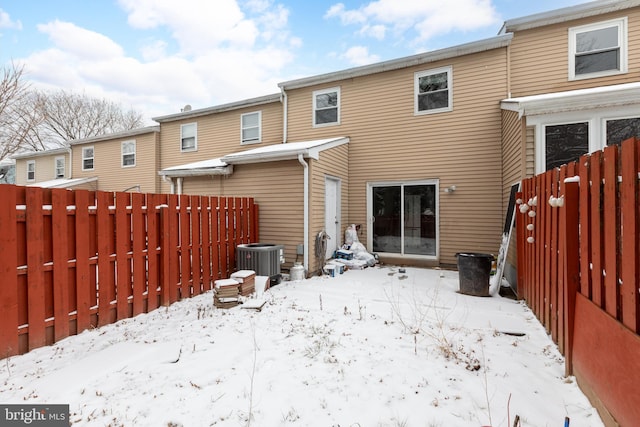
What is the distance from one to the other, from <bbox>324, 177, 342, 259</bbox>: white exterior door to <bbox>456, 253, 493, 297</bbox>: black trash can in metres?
3.52

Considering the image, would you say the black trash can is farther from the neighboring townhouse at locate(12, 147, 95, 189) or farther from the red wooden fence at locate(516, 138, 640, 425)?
the neighboring townhouse at locate(12, 147, 95, 189)

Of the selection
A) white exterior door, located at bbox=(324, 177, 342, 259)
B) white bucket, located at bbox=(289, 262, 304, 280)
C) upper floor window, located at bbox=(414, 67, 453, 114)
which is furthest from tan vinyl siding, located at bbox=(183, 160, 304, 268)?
upper floor window, located at bbox=(414, 67, 453, 114)

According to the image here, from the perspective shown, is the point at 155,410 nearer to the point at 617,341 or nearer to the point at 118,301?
the point at 118,301

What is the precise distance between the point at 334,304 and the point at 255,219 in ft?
11.5

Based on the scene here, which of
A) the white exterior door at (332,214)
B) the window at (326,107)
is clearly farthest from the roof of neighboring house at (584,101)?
the window at (326,107)

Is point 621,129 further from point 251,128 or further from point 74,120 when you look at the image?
point 74,120

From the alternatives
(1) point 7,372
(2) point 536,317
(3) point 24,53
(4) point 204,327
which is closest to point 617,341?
(2) point 536,317

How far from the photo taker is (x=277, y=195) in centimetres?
749

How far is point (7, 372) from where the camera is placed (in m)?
2.80

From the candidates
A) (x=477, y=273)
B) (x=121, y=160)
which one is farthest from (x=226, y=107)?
(x=477, y=273)

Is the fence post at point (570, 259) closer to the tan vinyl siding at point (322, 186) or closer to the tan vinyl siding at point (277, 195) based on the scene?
the tan vinyl siding at point (322, 186)

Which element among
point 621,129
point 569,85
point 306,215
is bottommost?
point 306,215

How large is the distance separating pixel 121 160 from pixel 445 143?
1470 cm

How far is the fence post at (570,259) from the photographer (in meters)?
2.56
